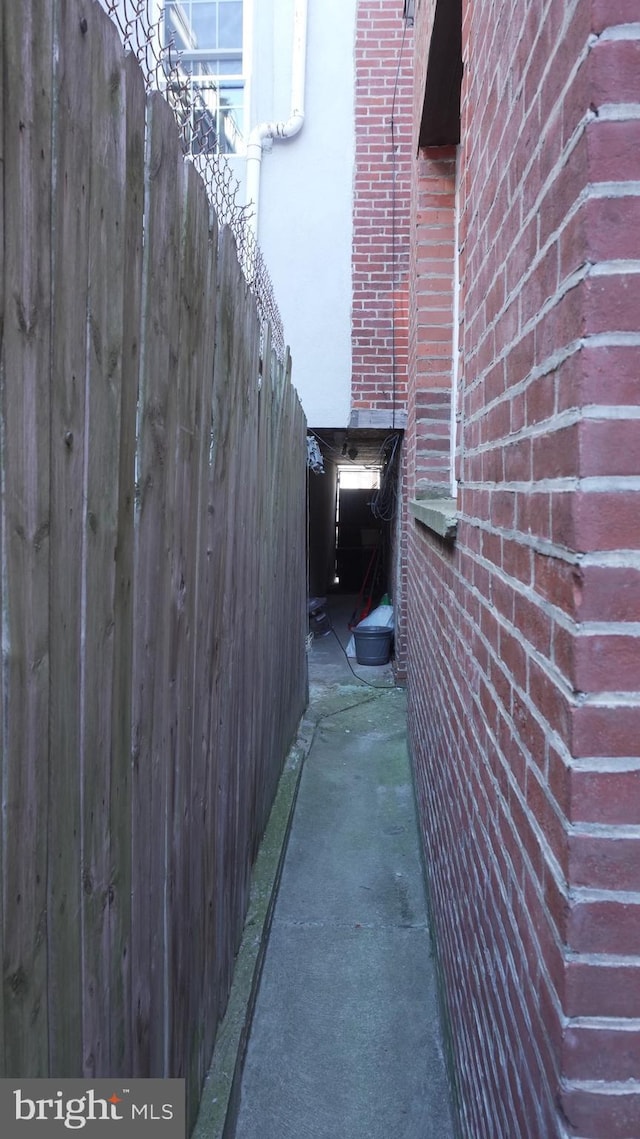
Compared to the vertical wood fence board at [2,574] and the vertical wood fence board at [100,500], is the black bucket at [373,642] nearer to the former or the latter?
the vertical wood fence board at [100,500]

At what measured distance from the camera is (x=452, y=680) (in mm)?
2855

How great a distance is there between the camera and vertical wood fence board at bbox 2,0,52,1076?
1.06m

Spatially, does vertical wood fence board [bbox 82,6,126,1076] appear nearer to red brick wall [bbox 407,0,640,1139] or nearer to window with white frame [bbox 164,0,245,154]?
red brick wall [bbox 407,0,640,1139]

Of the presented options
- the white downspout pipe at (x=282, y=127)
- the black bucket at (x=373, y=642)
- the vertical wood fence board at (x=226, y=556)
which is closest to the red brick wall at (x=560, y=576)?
the vertical wood fence board at (x=226, y=556)

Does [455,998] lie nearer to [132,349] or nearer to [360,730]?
[132,349]

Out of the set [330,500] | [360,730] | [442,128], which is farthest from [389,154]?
[330,500]

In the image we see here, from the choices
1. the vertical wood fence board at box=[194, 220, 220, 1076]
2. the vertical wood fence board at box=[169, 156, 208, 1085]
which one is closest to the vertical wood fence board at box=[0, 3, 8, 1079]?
the vertical wood fence board at box=[169, 156, 208, 1085]

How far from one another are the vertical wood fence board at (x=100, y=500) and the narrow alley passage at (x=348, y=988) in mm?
1438

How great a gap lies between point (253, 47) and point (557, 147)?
24.6 ft

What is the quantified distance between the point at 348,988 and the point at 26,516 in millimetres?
2796

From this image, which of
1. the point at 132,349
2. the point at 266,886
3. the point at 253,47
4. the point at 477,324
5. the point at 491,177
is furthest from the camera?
the point at 253,47

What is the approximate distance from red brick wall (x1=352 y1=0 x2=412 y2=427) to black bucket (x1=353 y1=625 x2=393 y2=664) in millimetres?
2360

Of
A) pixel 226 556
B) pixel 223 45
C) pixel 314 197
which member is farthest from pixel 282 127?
pixel 226 556

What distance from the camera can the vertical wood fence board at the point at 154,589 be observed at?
1669mm
